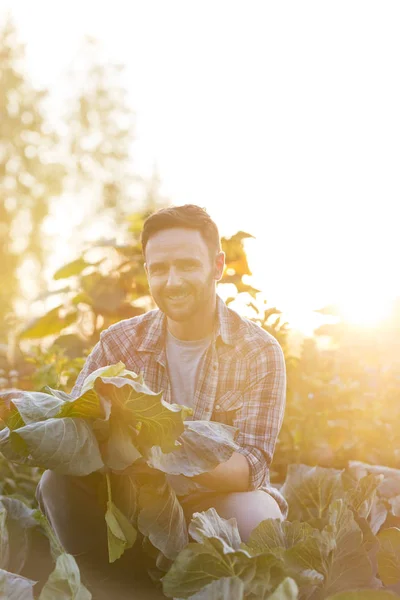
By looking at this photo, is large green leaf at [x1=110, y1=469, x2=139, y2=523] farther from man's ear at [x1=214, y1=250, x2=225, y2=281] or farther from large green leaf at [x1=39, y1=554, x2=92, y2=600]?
man's ear at [x1=214, y1=250, x2=225, y2=281]

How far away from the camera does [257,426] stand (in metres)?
2.35

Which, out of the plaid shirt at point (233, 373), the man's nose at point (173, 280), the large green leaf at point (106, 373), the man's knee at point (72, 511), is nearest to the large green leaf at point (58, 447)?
the large green leaf at point (106, 373)

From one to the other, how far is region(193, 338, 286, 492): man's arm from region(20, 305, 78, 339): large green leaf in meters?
2.34

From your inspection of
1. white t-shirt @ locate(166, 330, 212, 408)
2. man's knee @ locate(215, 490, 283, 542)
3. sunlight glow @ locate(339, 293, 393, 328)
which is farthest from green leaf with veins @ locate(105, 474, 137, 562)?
Result: sunlight glow @ locate(339, 293, 393, 328)

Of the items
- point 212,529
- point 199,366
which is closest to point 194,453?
point 212,529

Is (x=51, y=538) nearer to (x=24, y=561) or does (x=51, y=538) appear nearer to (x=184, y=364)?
(x=24, y=561)

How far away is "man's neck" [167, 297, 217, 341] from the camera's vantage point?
2.62 metres

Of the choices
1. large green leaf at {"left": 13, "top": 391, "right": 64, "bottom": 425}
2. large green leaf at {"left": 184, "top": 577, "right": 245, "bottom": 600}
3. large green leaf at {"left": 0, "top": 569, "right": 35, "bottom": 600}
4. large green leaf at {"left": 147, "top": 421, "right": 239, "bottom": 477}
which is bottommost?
large green leaf at {"left": 0, "top": 569, "right": 35, "bottom": 600}

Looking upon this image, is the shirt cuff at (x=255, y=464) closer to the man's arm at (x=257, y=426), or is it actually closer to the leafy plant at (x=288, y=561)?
the man's arm at (x=257, y=426)

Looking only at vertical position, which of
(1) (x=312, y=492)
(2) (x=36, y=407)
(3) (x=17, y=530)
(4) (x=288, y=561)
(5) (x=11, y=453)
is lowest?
(1) (x=312, y=492)

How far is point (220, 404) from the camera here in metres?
2.50

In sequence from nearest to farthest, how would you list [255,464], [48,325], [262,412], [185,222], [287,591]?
[287,591]
[255,464]
[262,412]
[185,222]
[48,325]

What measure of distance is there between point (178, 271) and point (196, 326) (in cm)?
29

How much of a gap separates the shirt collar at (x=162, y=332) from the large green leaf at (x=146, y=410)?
849 mm
